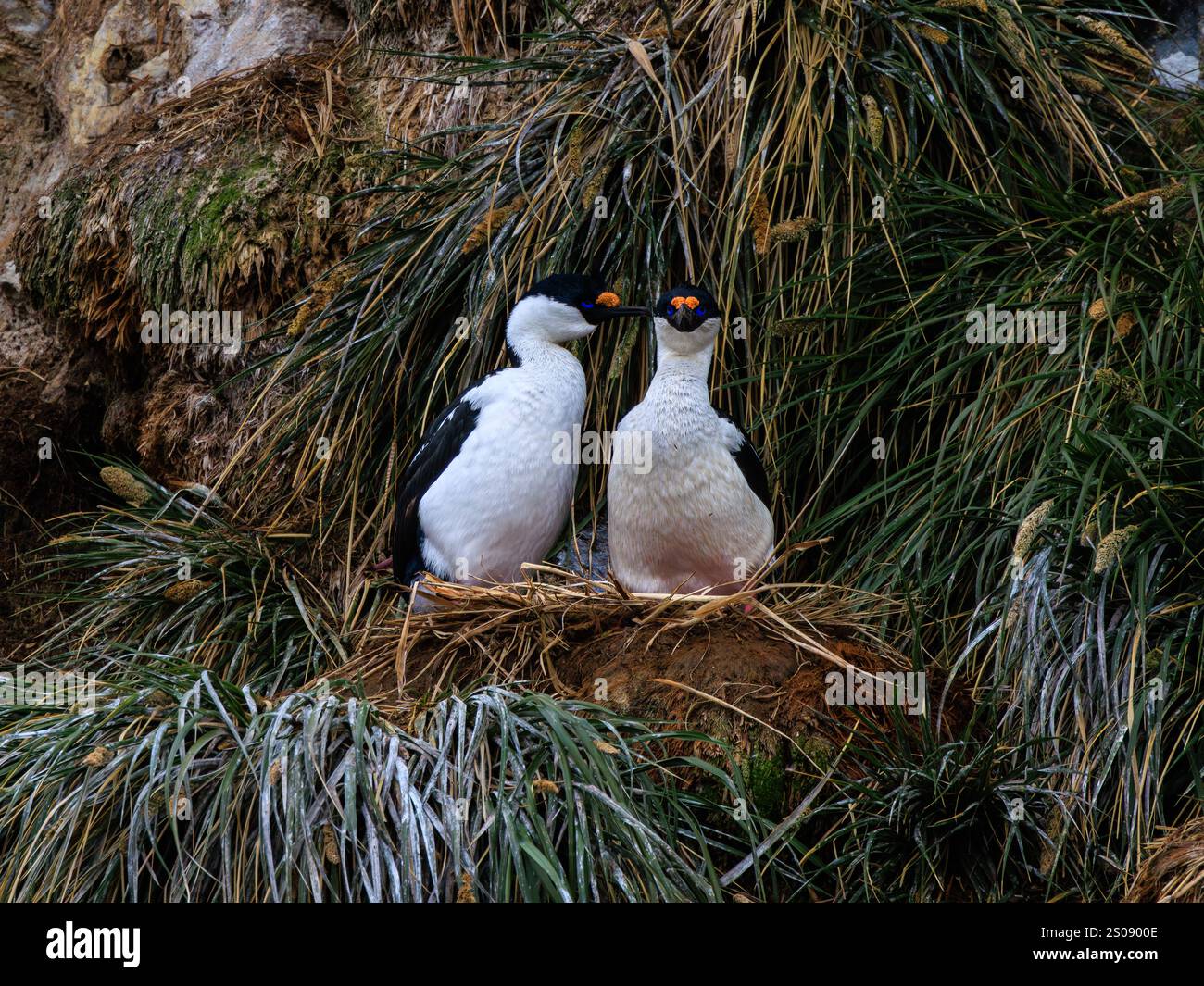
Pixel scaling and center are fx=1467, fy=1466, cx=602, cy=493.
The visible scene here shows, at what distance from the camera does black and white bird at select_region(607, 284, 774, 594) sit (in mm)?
4375

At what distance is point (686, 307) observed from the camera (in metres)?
4.40

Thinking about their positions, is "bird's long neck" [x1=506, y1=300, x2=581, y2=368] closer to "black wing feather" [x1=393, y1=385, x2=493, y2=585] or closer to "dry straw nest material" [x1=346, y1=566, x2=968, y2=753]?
"black wing feather" [x1=393, y1=385, x2=493, y2=585]

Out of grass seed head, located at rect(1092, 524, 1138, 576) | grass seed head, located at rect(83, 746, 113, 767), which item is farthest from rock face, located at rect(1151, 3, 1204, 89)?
grass seed head, located at rect(83, 746, 113, 767)

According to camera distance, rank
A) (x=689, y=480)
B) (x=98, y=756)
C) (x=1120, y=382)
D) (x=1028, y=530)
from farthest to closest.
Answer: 1. (x=689, y=480)
2. (x=1120, y=382)
3. (x=1028, y=530)
4. (x=98, y=756)

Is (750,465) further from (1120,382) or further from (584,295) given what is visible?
(1120,382)

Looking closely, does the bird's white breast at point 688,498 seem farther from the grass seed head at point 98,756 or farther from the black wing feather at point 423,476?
the grass seed head at point 98,756

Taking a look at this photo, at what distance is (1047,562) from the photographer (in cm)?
381

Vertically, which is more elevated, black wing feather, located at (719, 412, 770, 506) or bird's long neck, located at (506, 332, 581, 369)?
bird's long neck, located at (506, 332, 581, 369)

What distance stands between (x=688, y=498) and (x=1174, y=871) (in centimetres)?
174

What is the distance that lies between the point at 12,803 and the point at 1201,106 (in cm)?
417

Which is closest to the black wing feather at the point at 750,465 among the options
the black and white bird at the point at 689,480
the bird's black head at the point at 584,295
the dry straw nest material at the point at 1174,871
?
the black and white bird at the point at 689,480

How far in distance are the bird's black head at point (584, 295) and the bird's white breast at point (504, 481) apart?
190 mm

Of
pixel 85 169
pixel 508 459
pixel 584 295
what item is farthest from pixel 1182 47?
pixel 85 169
